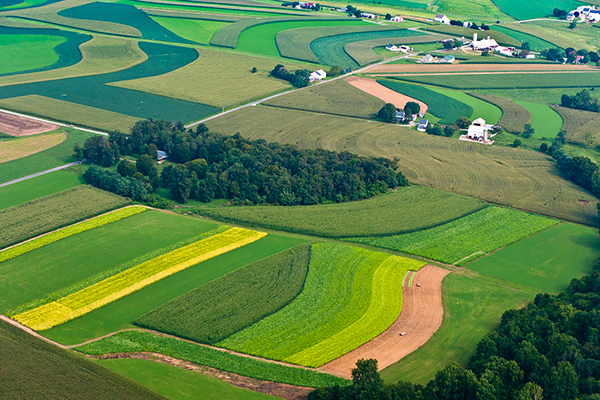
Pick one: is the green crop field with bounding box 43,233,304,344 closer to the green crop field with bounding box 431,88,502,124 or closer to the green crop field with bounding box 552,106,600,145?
the green crop field with bounding box 431,88,502,124

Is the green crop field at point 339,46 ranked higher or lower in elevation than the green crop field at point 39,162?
higher

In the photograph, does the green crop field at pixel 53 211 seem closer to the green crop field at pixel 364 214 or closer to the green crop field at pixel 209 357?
the green crop field at pixel 364 214

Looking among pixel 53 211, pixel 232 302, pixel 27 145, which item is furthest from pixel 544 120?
pixel 27 145

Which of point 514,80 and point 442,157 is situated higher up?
point 514,80

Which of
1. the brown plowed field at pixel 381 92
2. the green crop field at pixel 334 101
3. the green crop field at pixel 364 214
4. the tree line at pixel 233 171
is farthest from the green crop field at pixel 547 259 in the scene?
the brown plowed field at pixel 381 92

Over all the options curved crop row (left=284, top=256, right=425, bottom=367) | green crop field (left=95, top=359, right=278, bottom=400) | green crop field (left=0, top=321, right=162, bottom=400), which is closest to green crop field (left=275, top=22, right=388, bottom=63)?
curved crop row (left=284, top=256, right=425, bottom=367)

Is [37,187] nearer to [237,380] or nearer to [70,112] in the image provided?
[70,112]
